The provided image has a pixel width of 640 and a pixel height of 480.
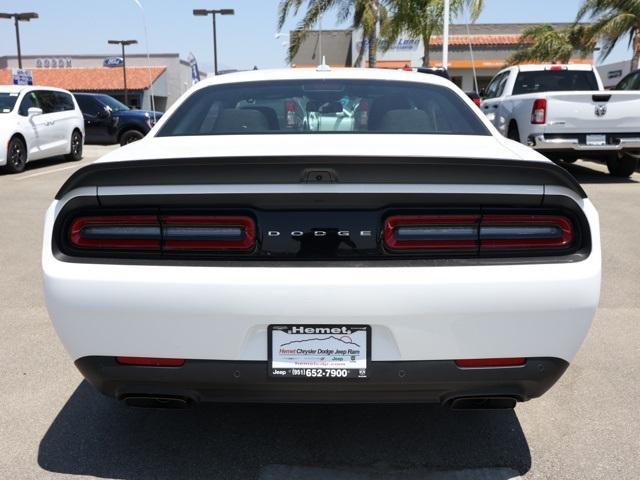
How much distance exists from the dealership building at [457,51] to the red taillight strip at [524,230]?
127 ft

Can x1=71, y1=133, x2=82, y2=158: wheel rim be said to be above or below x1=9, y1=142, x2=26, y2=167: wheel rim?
below

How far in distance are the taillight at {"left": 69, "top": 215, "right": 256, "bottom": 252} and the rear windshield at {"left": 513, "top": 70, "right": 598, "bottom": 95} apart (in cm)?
1163

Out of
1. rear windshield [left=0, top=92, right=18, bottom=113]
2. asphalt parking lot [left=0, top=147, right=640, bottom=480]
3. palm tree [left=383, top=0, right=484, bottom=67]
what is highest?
palm tree [left=383, top=0, right=484, bottom=67]

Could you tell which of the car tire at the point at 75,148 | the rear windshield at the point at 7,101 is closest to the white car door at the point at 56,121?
the car tire at the point at 75,148

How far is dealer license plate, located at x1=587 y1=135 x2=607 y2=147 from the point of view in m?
10.8

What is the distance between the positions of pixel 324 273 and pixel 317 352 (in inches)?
11.6

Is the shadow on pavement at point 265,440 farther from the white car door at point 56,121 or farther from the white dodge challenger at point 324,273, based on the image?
the white car door at point 56,121

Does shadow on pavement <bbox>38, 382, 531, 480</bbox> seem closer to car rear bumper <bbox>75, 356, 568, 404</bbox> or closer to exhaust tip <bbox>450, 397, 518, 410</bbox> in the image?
exhaust tip <bbox>450, 397, 518, 410</bbox>

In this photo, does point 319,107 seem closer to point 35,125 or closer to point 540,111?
point 540,111

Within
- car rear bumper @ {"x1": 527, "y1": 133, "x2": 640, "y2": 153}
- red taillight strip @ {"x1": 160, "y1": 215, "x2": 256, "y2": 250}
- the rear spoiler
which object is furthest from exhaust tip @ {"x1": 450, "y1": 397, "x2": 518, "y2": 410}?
car rear bumper @ {"x1": 527, "y1": 133, "x2": 640, "y2": 153}

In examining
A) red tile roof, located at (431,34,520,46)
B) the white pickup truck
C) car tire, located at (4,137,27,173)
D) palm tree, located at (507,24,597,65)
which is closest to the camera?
the white pickup truck

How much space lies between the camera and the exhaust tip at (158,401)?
8.46ft

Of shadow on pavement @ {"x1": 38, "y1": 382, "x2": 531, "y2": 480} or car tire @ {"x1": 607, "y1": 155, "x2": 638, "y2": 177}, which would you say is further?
car tire @ {"x1": 607, "y1": 155, "x2": 638, "y2": 177}

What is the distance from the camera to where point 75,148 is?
15828mm
